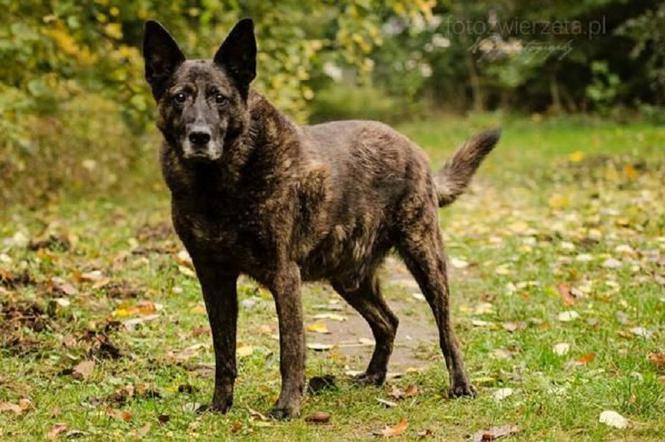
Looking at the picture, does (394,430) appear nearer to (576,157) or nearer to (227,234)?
(227,234)

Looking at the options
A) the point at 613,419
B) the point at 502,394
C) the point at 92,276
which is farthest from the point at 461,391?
the point at 92,276

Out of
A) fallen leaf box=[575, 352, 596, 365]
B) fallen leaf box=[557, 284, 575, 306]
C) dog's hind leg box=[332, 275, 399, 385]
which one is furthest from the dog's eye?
fallen leaf box=[557, 284, 575, 306]

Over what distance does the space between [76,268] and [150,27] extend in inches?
140

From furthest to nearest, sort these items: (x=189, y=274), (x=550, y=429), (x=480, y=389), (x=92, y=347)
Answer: (x=189, y=274) → (x=92, y=347) → (x=480, y=389) → (x=550, y=429)

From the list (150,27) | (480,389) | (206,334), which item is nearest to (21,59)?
(206,334)

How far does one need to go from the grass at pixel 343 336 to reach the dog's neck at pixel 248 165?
1.08m

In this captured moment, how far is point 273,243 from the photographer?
452 cm

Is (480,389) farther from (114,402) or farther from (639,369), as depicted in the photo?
(114,402)

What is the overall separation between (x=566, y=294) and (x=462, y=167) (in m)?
1.81

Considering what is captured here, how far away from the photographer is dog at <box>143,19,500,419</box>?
442 centimetres

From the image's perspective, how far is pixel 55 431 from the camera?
13.9 feet

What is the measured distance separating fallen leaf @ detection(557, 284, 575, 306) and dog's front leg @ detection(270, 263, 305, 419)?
2.89 meters

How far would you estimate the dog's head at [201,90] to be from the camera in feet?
14.0

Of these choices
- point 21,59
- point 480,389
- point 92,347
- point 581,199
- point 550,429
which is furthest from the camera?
point 581,199
